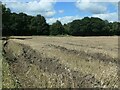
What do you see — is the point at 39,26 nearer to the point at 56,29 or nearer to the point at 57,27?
the point at 56,29

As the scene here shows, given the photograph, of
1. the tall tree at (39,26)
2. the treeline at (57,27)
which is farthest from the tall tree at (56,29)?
the tall tree at (39,26)

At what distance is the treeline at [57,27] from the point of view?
429 ft

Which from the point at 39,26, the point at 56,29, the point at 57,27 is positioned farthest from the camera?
the point at 57,27

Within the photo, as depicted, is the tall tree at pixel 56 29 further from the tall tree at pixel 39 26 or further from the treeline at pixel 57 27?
the tall tree at pixel 39 26

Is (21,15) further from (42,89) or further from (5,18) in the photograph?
(42,89)

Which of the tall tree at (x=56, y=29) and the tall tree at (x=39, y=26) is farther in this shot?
the tall tree at (x=56, y=29)

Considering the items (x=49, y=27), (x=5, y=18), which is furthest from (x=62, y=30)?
(x=5, y=18)

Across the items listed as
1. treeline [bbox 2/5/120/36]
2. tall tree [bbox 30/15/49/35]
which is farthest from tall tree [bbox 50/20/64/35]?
tall tree [bbox 30/15/49/35]

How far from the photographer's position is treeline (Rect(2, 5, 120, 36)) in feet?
429

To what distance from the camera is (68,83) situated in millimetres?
14414

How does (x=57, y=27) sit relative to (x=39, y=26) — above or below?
below

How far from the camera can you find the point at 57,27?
156 metres

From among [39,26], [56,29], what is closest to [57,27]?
[56,29]

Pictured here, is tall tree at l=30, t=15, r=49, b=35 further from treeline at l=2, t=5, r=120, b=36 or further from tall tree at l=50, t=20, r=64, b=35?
tall tree at l=50, t=20, r=64, b=35
